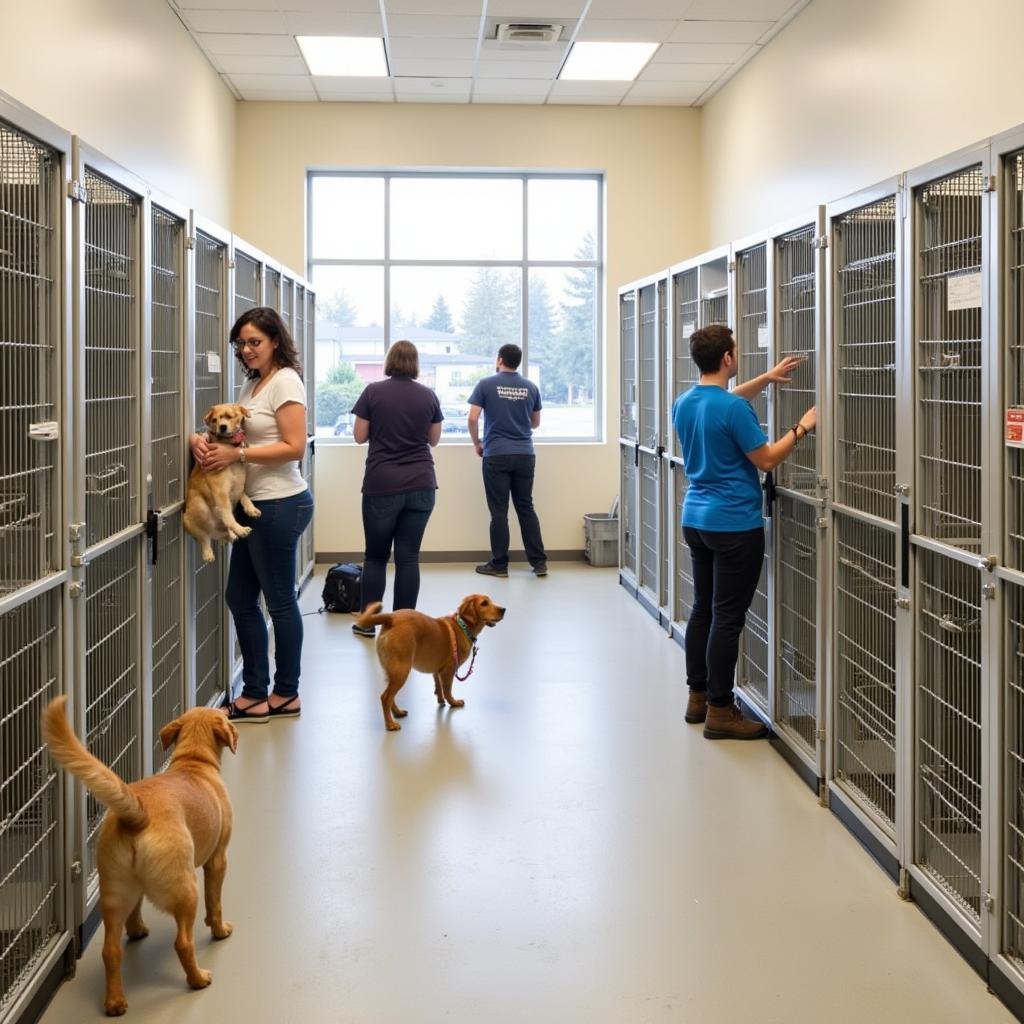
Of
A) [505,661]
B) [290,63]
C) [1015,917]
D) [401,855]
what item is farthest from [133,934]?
[290,63]

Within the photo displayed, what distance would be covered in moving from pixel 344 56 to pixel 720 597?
5238mm

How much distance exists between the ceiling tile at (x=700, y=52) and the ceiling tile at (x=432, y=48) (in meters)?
1.25

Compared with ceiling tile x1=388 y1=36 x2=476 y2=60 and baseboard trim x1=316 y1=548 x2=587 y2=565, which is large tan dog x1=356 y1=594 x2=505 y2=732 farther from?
baseboard trim x1=316 y1=548 x2=587 y2=565

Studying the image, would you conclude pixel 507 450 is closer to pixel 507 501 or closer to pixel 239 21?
pixel 507 501

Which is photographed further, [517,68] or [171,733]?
[517,68]

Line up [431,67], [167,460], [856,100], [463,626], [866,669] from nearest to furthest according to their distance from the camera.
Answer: [866,669] < [167,460] < [463,626] < [856,100] < [431,67]

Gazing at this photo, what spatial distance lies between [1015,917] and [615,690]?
10.0 feet

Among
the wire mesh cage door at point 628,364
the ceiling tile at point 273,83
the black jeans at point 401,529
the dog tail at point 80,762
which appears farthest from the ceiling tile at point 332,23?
the dog tail at point 80,762

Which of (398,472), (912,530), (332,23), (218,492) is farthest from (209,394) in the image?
(332,23)

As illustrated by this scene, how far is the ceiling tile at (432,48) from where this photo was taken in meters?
7.85

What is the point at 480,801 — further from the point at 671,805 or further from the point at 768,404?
the point at 768,404

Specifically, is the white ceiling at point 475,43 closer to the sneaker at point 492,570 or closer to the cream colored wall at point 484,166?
the cream colored wall at point 484,166

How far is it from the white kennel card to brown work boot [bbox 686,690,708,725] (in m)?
2.48

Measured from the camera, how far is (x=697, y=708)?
5098mm
